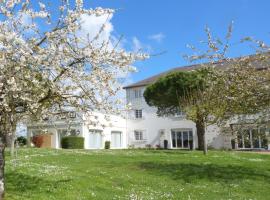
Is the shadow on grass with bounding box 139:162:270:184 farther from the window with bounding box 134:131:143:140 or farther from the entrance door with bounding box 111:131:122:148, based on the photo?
the window with bounding box 134:131:143:140

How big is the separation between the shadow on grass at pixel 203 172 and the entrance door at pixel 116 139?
3602 centimetres

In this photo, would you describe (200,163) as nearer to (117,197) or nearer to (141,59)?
(117,197)

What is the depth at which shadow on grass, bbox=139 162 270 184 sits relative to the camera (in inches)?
712

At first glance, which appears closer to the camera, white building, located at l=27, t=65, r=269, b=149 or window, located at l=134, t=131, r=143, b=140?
white building, located at l=27, t=65, r=269, b=149

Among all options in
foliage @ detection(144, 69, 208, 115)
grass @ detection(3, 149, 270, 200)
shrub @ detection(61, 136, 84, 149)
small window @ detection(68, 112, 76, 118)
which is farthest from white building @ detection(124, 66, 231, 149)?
small window @ detection(68, 112, 76, 118)

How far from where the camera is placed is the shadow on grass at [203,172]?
1809 cm

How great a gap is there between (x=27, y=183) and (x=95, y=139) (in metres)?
39.7

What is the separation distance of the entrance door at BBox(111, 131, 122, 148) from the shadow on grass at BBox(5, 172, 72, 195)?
42.8m

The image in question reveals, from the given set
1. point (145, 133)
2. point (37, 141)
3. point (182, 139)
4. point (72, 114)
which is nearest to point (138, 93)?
point (145, 133)

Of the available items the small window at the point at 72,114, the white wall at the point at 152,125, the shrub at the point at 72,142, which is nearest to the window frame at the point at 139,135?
the white wall at the point at 152,125

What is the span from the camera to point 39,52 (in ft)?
31.9

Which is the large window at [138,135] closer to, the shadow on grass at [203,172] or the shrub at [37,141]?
the shrub at [37,141]

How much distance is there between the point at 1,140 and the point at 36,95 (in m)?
1.70

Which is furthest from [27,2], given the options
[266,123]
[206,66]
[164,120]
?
[164,120]
